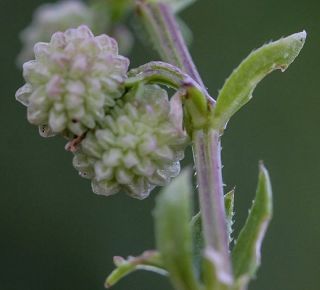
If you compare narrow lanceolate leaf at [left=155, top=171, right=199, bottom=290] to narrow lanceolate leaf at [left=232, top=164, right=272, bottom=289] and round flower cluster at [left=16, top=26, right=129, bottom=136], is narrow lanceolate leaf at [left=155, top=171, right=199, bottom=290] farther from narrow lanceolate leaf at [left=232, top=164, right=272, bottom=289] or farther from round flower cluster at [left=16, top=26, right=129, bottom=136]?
round flower cluster at [left=16, top=26, right=129, bottom=136]

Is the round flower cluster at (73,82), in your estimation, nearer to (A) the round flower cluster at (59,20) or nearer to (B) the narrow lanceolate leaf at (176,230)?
(B) the narrow lanceolate leaf at (176,230)

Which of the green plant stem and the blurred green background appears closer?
the green plant stem

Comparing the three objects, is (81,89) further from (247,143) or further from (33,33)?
(247,143)

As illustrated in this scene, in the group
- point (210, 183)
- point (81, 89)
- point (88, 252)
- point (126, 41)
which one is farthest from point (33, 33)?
point (88, 252)

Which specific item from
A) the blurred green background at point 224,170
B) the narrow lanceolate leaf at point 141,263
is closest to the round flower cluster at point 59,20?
the narrow lanceolate leaf at point 141,263

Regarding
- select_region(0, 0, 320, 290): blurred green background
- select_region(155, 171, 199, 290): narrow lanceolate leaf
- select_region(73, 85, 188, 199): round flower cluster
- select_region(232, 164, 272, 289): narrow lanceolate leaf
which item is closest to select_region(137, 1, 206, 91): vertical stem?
select_region(73, 85, 188, 199): round flower cluster

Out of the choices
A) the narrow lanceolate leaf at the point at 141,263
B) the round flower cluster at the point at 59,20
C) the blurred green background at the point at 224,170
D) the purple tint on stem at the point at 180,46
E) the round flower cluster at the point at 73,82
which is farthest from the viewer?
the blurred green background at the point at 224,170
